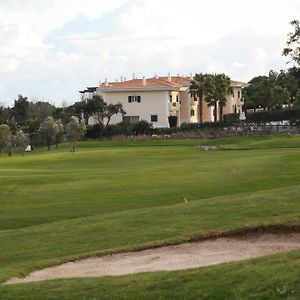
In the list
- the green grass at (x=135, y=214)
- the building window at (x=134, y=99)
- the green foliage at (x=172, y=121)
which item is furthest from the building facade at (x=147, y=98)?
the green grass at (x=135, y=214)

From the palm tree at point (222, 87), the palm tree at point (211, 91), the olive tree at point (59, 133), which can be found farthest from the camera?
the palm tree at point (222, 87)

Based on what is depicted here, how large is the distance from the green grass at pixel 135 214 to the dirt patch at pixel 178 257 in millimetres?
524

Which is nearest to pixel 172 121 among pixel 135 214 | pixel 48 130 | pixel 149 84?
pixel 149 84

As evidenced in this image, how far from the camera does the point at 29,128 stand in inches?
4422

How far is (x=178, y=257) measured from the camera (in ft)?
54.2

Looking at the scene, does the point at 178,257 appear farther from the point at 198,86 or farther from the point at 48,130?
the point at 198,86

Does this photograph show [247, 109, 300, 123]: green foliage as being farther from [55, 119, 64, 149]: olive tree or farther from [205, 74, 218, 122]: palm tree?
[55, 119, 64, 149]: olive tree

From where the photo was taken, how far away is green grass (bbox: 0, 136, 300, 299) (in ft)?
40.4

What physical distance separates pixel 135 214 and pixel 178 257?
250 inches

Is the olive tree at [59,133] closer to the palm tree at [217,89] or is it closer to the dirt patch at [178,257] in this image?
the palm tree at [217,89]

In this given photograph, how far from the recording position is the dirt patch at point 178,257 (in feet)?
50.2

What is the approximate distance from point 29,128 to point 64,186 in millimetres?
77107

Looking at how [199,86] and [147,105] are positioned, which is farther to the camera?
[147,105]

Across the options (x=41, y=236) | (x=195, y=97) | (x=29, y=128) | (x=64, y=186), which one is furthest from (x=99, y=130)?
(x=41, y=236)
